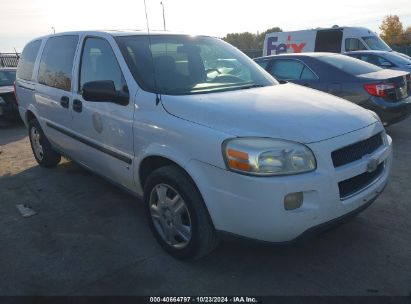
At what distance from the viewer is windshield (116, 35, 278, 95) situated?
10.3 ft

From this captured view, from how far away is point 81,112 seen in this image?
3.82m

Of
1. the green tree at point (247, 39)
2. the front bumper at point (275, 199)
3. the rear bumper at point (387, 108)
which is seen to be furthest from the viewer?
the green tree at point (247, 39)

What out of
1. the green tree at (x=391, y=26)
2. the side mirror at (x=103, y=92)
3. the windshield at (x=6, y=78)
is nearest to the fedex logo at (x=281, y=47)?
the windshield at (x=6, y=78)

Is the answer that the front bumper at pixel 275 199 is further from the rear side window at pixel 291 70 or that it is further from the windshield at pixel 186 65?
the rear side window at pixel 291 70

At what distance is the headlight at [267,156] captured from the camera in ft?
7.63

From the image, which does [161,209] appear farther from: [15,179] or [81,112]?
[15,179]

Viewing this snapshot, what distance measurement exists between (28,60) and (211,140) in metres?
4.11

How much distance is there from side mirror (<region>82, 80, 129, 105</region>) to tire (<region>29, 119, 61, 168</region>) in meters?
2.36

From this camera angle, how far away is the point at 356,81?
238 inches

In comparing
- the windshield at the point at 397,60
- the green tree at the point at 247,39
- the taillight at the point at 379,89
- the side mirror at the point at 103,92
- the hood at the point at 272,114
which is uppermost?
the side mirror at the point at 103,92

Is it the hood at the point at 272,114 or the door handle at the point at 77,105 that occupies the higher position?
the hood at the point at 272,114

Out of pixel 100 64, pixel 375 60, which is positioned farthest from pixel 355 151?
pixel 375 60

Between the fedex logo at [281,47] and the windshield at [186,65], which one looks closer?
the windshield at [186,65]

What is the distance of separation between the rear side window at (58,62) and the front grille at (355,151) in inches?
115
